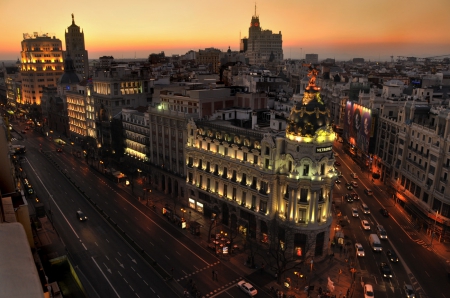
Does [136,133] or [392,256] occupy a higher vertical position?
[136,133]

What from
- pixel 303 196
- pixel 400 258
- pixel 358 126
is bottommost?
pixel 400 258

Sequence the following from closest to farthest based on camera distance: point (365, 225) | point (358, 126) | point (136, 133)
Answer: point (365, 225) → point (136, 133) → point (358, 126)

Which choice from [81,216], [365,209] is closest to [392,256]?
[365,209]

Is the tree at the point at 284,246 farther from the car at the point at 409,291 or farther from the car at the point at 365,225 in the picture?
the car at the point at 365,225

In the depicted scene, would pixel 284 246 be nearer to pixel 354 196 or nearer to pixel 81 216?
pixel 354 196

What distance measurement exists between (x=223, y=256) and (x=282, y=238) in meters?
12.5

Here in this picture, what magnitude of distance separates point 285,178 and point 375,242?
2346 cm

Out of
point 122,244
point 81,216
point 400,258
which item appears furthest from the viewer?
point 81,216

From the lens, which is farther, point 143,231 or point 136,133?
point 136,133

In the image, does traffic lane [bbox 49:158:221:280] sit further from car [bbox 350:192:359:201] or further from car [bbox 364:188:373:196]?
car [bbox 364:188:373:196]

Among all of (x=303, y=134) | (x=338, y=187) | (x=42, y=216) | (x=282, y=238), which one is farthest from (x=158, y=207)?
(x=338, y=187)

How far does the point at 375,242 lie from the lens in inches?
3076

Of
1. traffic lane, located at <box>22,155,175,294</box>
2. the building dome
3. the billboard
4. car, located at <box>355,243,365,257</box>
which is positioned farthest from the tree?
the billboard

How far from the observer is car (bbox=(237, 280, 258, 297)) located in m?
63.0
